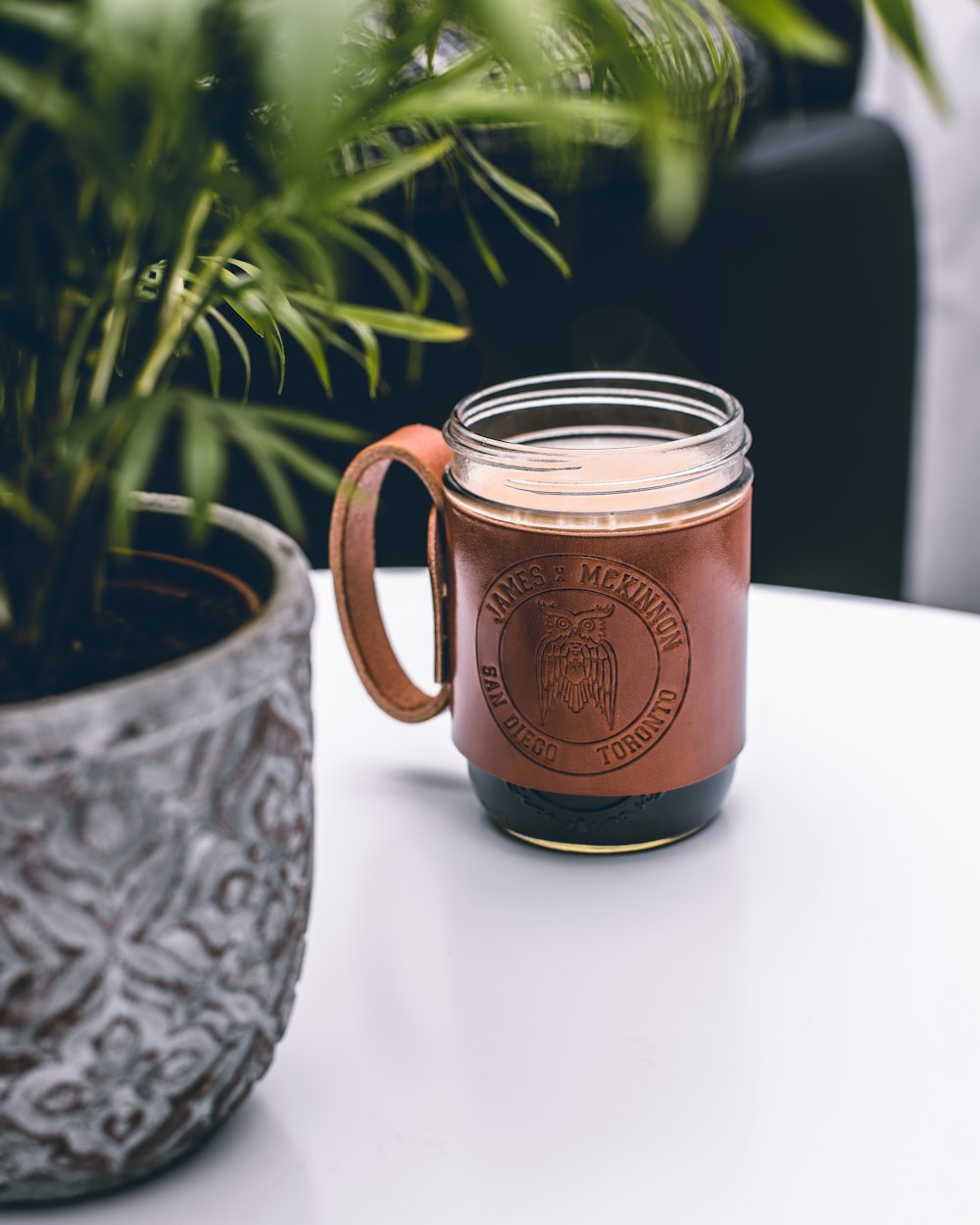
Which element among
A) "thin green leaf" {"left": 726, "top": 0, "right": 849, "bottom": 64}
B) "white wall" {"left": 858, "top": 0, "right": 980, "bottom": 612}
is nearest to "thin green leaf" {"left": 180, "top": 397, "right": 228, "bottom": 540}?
"thin green leaf" {"left": 726, "top": 0, "right": 849, "bottom": 64}

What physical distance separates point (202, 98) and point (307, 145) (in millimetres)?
99

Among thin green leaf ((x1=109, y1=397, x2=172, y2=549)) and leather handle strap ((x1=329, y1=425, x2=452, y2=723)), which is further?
leather handle strap ((x1=329, y1=425, x2=452, y2=723))

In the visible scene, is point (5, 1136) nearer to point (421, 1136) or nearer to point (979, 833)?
point (421, 1136)

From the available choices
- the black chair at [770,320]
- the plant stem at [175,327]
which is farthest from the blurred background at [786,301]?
the plant stem at [175,327]

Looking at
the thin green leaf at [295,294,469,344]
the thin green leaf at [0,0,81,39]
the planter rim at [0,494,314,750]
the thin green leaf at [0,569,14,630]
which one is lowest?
the planter rim at [0,494,314,750]

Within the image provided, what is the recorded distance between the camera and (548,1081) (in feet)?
1.44

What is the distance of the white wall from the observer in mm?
1798

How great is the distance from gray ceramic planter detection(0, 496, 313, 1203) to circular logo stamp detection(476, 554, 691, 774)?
136 millimetres

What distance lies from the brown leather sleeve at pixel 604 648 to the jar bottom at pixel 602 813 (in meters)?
0.01

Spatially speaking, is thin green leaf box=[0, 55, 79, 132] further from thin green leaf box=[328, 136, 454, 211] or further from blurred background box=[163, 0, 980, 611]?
blurred background box=[163, 0, 980, 611]

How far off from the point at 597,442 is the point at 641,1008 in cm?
23

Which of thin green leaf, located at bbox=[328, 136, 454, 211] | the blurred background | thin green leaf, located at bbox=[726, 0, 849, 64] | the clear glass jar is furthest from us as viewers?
the blurred background

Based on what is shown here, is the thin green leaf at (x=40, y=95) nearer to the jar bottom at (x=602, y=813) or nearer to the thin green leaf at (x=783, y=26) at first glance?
the thin green leaf at (x=783, y=26)

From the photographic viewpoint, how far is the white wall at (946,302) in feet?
5.90
